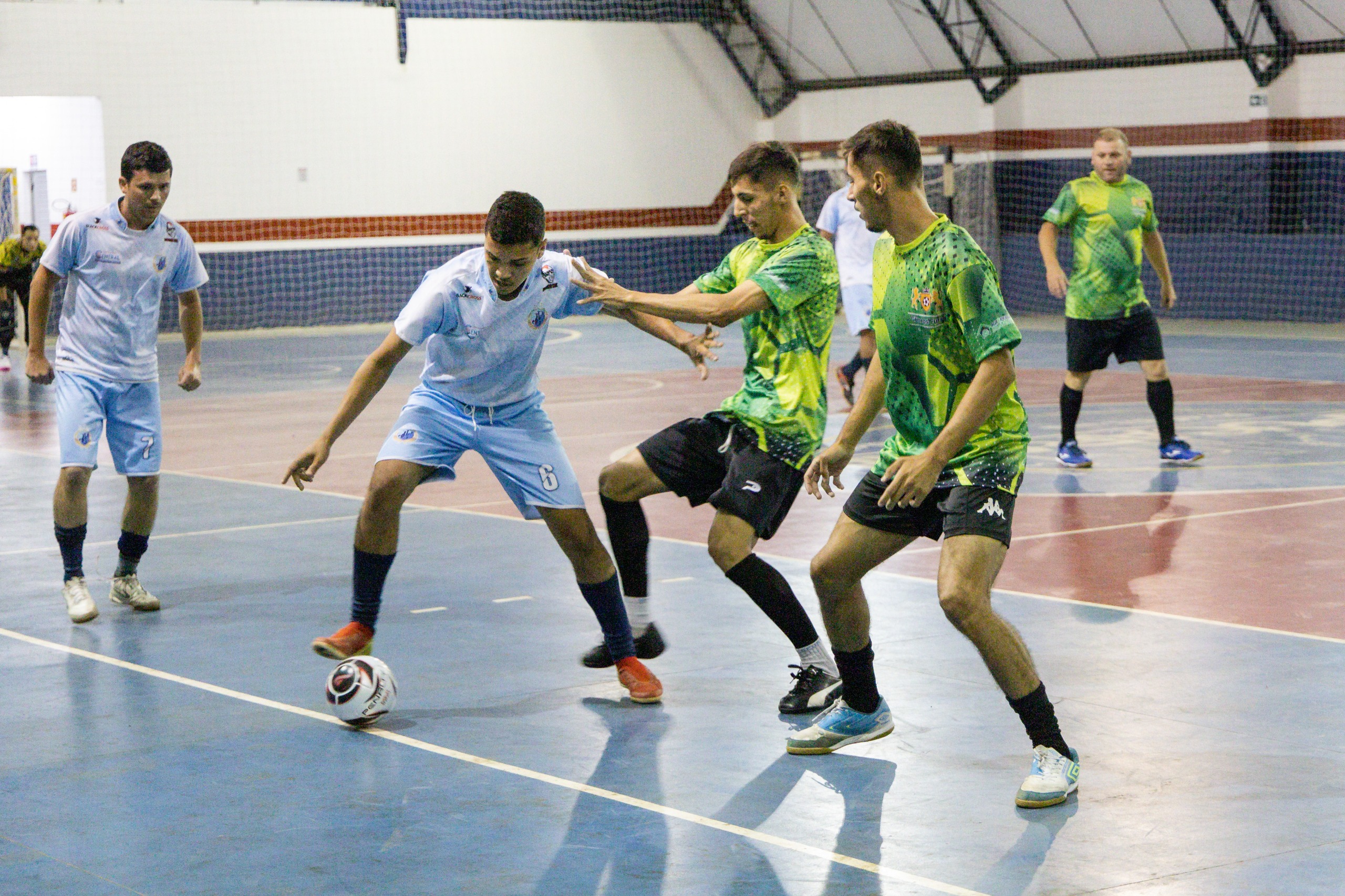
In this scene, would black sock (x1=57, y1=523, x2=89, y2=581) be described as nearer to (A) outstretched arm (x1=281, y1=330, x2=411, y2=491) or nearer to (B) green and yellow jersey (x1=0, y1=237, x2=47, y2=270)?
(A) outstretched arm (x1=281, y1=330, x2=411, y2=491)

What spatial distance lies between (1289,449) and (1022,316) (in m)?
16.4

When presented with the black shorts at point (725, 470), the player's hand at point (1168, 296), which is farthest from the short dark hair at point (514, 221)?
the player's hand at point (1168, 296)

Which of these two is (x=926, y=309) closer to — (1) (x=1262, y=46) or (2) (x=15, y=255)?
(2) (x=15, y=255)

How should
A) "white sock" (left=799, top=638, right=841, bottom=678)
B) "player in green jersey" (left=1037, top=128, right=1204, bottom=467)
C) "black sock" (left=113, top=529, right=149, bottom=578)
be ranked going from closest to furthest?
"white sock" (left=799, top=638, right=841, bottom=678) < "black sock" (left=113, top=529, right=149, bottom=578) < "player in green jersey" (left=1037, top=128, right=1204, bottom=467)

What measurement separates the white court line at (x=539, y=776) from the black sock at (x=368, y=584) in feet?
1.31

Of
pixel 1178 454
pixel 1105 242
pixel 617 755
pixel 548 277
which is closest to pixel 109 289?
pixel 548 277

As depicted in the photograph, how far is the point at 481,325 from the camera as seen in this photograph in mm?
6133

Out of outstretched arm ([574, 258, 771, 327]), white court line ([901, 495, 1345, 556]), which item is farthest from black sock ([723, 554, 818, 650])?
white court line ([901, 495, 1345, 556])

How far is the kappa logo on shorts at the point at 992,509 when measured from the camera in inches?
195

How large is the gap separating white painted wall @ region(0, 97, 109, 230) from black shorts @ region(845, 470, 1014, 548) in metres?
24.0

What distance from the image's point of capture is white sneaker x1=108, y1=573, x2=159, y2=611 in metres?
7.92

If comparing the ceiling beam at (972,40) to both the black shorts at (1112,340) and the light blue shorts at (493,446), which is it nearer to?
the black shorts at (1112,340)

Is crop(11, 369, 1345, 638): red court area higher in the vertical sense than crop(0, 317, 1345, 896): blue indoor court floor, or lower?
lower

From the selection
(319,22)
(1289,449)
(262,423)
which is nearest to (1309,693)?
(1289,449)
